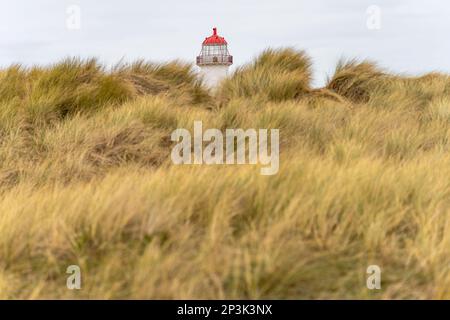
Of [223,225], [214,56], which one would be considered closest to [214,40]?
[214,56]

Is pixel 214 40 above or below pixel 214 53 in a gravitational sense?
above

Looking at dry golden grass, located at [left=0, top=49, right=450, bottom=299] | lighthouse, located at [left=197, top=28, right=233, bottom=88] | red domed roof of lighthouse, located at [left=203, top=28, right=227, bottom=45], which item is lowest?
dry golden grass, located at [left=0, top=49, right=450, bottom=299]

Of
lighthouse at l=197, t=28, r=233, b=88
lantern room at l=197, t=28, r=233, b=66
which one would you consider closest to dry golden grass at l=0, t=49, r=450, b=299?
lighthouse at l=197, t=28, r=233, b=88

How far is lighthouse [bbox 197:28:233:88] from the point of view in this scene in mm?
20188

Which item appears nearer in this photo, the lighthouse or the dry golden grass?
the dry golden grass

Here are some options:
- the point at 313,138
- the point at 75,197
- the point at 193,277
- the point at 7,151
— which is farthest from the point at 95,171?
the point at 193,277

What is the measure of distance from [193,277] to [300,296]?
482 millimetres

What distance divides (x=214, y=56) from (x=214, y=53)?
318mm

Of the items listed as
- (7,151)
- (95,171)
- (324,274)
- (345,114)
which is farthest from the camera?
(345,114)

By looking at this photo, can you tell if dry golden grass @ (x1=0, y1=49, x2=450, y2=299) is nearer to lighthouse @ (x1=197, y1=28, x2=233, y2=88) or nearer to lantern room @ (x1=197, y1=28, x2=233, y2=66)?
lighthouse @ (x1=197, y1=28, x2=233, y2=88)

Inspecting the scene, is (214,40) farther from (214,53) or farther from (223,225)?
(223,225)

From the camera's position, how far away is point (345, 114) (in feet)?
22.5

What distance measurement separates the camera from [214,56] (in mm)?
20500
